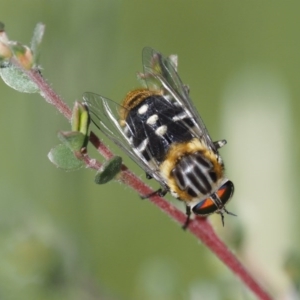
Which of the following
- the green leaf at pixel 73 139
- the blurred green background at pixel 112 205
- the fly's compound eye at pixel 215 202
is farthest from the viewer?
the blurred green background at pixel 112 205

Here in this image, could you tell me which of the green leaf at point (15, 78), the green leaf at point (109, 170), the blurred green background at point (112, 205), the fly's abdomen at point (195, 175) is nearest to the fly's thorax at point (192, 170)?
the fly's abdomen at point (195, 175)

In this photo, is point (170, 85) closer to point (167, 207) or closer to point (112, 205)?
point (167, 207)

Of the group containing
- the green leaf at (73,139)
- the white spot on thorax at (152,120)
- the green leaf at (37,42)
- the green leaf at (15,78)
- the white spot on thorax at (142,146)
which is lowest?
the white spot on thorax at (142,146)

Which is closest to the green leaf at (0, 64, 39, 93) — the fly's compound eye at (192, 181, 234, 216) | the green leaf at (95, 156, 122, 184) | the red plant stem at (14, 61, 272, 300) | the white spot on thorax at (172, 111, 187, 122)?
the red plant stem at (14, 61, 272, 300)

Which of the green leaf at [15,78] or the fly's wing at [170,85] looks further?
the fly's wing at [170,85]

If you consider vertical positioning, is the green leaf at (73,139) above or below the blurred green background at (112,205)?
above

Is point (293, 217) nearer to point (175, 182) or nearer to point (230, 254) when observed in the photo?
point (175, 182)

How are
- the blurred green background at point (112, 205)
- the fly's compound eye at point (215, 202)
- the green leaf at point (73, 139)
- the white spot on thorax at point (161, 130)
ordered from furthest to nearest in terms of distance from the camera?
the blurred green background at point (112, 205)
the white spot on thorax at point (161, 130)
the fly's compound eye at point (215, 202)
the green leaf at point (73, 139)

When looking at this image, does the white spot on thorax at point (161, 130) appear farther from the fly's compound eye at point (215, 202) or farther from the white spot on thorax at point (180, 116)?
the fly's compound eye at point (215, 202)

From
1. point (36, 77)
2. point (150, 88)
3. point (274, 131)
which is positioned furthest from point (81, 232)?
point (36, 77)
